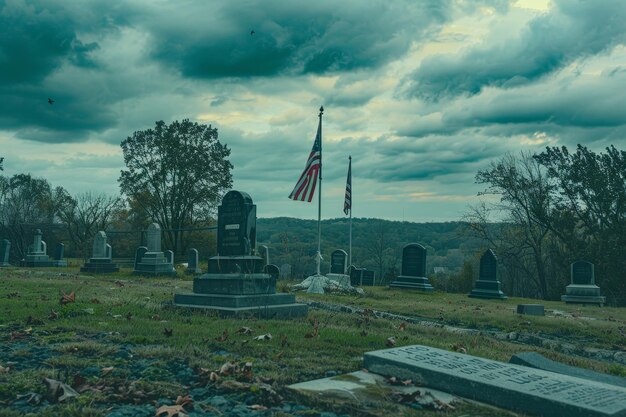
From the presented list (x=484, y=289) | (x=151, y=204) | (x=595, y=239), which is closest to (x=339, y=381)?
(x=484, y=289)

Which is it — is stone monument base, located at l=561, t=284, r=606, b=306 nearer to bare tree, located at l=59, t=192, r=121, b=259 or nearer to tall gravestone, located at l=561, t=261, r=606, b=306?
tall gravestone, located at l=561, t=261, r=606, b=306

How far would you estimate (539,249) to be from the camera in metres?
35.2

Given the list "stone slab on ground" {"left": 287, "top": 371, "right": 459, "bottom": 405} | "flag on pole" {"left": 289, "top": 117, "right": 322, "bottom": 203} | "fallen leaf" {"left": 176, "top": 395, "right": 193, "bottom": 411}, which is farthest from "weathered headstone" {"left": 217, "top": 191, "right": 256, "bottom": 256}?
"fallen leaf" {"left": 176, "top": 395, "right": 193, "bottom": 411}

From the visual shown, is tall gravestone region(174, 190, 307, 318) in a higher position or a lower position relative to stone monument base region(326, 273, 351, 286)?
higher

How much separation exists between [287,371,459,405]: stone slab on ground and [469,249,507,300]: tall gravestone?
65.3ft

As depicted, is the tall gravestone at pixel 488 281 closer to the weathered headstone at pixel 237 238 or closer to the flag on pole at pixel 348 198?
the flag on pole at pixel 348 198

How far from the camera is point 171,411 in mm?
3830

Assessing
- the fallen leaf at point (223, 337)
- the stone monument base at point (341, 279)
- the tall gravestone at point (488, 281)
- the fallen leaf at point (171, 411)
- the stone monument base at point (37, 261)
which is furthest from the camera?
the stone monument base at point (37, 261)

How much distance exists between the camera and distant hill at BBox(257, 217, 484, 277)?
48500 mm

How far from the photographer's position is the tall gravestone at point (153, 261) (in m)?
26.5

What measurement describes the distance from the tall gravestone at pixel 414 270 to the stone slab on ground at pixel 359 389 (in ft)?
67.3

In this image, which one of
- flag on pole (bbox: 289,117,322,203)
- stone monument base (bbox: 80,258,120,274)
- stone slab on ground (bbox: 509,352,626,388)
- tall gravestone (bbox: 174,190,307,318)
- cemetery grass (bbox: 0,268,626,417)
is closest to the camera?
cemetery grass (bbox: 0,268,626,417)

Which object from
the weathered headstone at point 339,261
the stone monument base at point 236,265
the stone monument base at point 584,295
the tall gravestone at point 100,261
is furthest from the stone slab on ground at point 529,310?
the tall gravestone at point 100,261

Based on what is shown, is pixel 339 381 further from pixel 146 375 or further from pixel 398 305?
pixel 398 305
